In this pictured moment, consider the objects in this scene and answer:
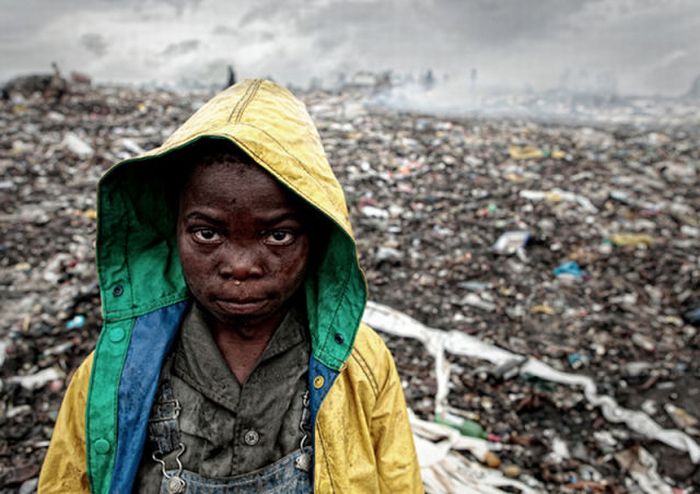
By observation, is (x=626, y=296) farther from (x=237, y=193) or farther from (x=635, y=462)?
(x=237, y=193)

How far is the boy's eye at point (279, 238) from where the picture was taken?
3.28 ft

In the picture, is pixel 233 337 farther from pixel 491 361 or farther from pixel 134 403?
pixel 491 361

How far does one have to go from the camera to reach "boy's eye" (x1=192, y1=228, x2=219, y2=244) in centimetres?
99

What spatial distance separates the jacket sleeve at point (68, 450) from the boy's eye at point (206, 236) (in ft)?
1.42

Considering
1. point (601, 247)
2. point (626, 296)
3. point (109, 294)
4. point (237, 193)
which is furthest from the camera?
point (601, 247)

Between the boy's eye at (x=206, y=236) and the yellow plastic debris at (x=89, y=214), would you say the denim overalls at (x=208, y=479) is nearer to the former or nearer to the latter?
the boy's eye at (x=206, y=236)

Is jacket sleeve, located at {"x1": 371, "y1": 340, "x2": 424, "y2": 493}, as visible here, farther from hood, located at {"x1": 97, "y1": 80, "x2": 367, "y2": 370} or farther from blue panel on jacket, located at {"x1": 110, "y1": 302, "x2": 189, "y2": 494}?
blue panel on jacket, located at {"x1": 110, "y1": 302, "x2": 189, "y2": 494}

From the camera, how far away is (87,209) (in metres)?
5.08

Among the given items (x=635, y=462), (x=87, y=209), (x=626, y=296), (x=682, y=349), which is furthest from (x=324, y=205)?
(x=87, y=209)

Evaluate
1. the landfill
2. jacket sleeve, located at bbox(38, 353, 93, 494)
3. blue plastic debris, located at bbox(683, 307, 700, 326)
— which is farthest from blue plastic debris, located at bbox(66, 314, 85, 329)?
blue plastic debris, located at bbox(683, 307, 700, 326)

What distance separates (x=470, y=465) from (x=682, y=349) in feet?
6.42

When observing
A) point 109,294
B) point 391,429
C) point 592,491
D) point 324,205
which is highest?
point 324,205

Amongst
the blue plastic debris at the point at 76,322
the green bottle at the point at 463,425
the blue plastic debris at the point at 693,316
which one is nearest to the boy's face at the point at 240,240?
the green bottle at the point at 463,425

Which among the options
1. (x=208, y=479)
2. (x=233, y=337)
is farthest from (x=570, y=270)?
(x=208, y=479)
